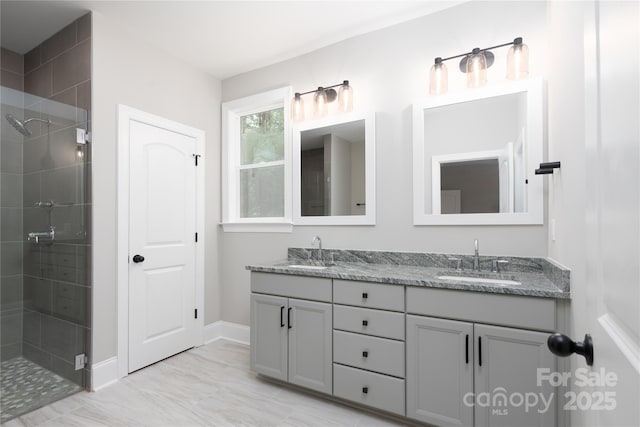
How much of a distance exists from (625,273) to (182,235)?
3.10 m

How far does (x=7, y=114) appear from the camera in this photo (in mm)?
2312

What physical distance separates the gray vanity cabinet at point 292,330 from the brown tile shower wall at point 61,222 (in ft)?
4.18

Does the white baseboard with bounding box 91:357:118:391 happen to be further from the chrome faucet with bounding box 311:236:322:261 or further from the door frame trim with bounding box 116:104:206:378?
the chrome faucet with bounding box 311:236:322:261

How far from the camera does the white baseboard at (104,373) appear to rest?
7.60 feet

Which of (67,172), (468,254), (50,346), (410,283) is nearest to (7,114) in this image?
(67,172)

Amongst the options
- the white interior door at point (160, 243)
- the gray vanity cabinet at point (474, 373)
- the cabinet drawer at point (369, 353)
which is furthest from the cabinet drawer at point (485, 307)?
the white interior door at point (160, 243)

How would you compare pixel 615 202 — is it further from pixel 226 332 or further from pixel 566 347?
pixel 226 332

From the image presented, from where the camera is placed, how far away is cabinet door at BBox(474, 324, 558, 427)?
1574 millimetres

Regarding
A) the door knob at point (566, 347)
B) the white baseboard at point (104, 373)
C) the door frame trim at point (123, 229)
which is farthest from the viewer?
the door frame trim at point (123, 229)

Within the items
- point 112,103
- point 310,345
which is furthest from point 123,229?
point 310,345

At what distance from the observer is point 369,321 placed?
2.02 metres

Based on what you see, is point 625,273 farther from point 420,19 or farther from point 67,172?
point 67,172

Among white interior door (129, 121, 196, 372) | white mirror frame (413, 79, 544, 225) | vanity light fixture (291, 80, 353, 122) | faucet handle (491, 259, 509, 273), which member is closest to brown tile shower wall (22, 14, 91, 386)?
white interior door (129, 121, 196, 372)

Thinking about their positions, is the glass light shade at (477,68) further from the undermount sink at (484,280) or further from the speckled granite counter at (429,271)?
the undermount sink at (484,280)
